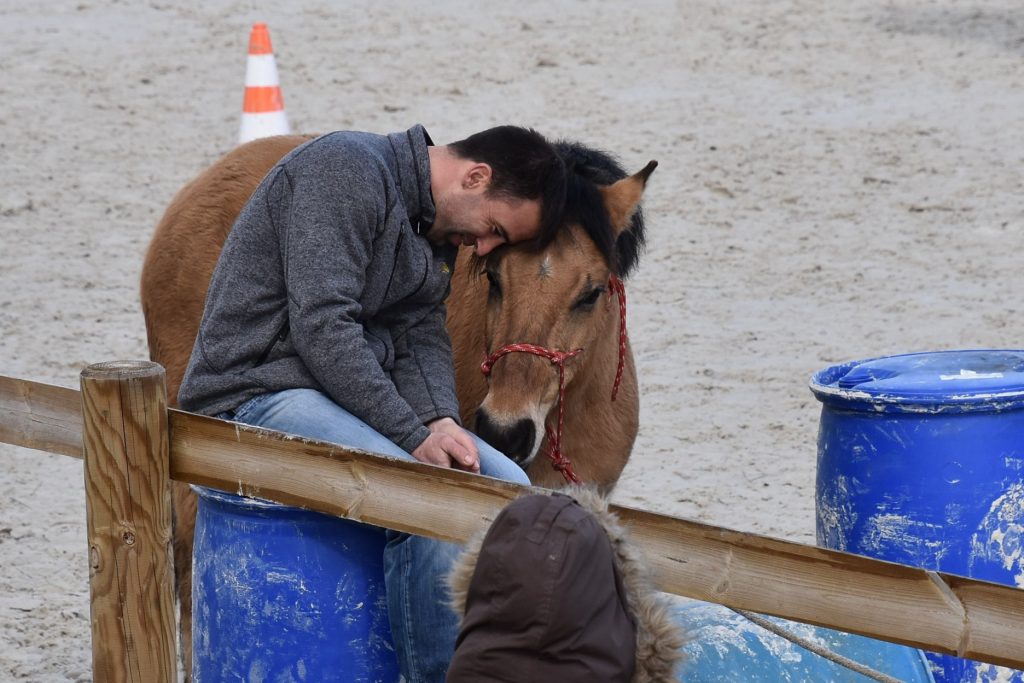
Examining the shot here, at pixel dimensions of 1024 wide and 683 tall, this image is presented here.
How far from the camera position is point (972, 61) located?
397 inches

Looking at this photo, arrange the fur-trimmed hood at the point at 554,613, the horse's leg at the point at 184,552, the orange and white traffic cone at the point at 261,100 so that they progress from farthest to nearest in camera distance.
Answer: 1. the orange and white traffic cone at the point at 261,100
2. the horse's leg at the point at 184,552
3. the fur-trimmed hood at the point at 554,613

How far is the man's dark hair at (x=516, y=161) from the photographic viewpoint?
300cm

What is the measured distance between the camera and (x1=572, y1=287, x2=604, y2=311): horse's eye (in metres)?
3.55

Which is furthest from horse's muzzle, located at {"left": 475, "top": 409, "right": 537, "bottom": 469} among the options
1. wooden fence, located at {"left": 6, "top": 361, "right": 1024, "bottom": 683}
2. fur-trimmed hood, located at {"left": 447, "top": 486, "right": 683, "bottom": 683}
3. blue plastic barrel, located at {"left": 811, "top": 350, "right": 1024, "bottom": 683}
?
fur-trimmed hood, located at {"left": 447, "top": 486, "right": 683, "bottom": 683}

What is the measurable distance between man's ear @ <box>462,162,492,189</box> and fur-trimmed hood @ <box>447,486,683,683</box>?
1.27 m

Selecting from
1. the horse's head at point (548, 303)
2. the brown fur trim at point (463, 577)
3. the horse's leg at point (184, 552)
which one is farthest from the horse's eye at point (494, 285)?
the brown fur trim at point (463, 577)

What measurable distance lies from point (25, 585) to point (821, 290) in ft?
14.7

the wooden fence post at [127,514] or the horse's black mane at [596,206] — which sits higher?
the horse's black mane at [596,206]

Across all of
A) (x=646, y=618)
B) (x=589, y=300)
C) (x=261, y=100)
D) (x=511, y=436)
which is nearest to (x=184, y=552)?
(x=511, y=436)

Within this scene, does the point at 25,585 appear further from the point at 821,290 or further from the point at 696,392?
the point at 821,290

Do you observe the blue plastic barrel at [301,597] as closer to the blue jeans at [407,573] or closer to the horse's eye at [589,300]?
the blue jeans at [407,573]

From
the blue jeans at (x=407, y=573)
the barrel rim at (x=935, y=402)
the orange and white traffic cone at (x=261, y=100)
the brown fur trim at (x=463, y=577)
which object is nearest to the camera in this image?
the brown fur trim at (x=463, y=577)

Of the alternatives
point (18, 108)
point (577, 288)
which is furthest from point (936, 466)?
point (18, 108)

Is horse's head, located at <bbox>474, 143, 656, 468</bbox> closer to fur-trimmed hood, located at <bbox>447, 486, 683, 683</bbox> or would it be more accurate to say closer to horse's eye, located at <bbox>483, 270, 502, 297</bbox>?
horse's eye, located at <bbox>483, 270, 502, 297</bbox>
